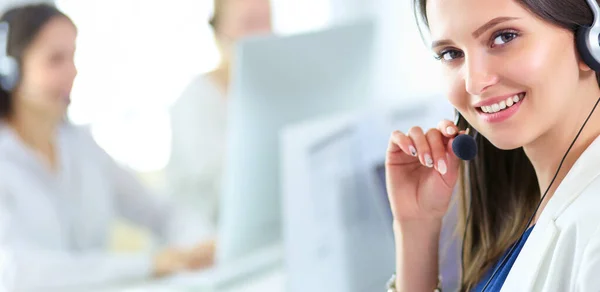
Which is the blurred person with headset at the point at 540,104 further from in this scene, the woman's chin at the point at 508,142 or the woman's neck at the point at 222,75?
the woman's neck at the point at 222,75

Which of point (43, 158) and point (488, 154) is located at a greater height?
point (43, 158)

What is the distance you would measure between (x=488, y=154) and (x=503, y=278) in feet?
0.63

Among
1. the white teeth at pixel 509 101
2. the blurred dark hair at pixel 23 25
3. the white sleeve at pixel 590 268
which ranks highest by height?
the blurred dark hair at pixel 23 25

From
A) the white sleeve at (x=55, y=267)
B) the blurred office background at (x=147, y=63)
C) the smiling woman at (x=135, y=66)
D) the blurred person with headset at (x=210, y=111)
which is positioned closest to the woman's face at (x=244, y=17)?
the blurred person with headset at (x=210, y=111)

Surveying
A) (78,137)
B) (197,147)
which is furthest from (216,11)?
(78,137)

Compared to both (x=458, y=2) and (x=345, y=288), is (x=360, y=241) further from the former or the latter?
(x=458, y=2)

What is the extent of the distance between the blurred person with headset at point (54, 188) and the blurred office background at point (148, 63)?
10.9 inches

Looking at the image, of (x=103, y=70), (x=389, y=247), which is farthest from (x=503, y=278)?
(x=103, y=70)

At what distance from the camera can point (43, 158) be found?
1.92 m

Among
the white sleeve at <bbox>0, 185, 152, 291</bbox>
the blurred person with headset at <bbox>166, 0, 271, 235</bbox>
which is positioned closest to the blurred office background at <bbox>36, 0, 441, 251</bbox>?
the blurred person with headset at <bbox>166, 0, 271, 235</bbox>

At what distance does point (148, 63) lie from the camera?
2633 mm

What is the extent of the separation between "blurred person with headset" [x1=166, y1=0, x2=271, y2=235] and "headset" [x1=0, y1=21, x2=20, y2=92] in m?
0.53

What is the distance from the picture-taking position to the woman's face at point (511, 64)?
2.05ft

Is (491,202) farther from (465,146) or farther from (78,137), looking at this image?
(78,137)
